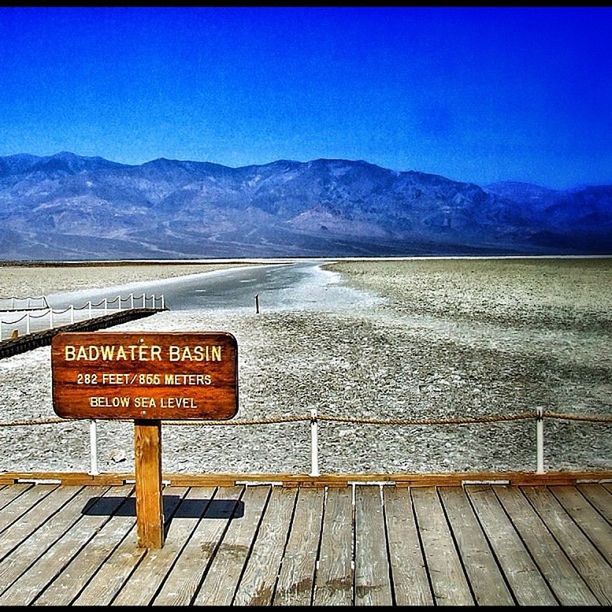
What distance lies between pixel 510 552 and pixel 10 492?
154 inches

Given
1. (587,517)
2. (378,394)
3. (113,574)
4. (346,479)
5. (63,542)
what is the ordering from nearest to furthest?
(113,574) → (63,542) → (587,517) → (346,479) → (378,394)

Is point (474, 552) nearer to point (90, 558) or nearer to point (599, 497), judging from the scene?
point (599, 497)

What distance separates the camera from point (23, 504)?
18.6 ft

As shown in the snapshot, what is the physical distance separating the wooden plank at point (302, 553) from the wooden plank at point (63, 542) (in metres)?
1.37

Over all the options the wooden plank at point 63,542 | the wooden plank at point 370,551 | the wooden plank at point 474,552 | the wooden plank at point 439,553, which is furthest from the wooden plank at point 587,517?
the wooden plank at point 63,542

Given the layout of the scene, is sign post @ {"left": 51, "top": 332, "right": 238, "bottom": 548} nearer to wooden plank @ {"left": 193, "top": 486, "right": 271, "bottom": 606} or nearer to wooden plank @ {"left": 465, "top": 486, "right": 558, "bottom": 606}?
wooden plank @ {"left": 193, "top": 486, "right": 271, "bottom": 606}

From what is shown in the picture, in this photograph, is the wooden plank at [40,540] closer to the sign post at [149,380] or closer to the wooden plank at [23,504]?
the wooden plank at [23,504]

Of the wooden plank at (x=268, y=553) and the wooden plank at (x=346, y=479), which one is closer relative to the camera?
the wooden plank at (x=268, y=553)

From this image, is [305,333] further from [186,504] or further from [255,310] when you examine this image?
[186,504]

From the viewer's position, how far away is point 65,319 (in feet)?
74.0

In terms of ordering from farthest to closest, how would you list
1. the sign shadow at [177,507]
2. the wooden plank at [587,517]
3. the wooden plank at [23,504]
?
1. the sign shadow at [177,507]
2. the wooden plank at [23,504]
3. the wooden plank at [587,517]

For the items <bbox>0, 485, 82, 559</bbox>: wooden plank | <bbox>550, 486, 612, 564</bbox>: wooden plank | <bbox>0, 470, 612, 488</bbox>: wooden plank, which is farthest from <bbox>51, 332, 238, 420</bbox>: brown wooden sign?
<bbox>550, 486, 612, 564</bbox>: wooden plank

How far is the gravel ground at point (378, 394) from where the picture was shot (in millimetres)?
9086

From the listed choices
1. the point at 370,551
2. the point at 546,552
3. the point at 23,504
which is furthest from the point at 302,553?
the point at 23,504
